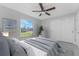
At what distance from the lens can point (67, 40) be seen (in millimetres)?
1108

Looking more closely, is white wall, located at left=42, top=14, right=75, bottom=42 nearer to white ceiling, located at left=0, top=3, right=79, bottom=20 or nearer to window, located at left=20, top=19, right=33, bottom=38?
white ceiling, located at left=0, top=3, right=79, bottom=20

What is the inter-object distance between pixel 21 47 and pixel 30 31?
1.00ft

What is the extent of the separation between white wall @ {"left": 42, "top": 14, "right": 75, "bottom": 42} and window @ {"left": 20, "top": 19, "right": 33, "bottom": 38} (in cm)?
21

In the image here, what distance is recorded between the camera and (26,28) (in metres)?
1.09

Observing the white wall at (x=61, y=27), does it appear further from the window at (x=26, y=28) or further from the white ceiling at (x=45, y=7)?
the window at (x=26, y=28)

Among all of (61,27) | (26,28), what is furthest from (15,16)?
(61,27)

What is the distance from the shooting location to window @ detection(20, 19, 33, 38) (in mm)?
1077

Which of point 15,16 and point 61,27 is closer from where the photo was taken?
point 15,16

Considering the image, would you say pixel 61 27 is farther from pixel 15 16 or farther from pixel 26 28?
pixel 15 16

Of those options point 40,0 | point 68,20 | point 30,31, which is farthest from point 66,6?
point 30,31

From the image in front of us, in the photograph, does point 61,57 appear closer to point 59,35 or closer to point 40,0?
point 59,35

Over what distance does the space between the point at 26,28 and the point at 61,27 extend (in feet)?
1.64

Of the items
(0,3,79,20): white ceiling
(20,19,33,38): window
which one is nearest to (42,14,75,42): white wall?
(0,3,79,20): white ceiling

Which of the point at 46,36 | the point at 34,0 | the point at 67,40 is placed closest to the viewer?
the point at 34,0
